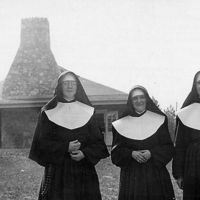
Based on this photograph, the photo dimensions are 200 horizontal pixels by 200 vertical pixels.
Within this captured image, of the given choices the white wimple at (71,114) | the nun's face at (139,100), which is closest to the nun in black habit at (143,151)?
the nun's face at (139,100)

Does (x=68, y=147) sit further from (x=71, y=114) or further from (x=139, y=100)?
(x=139, y=100)

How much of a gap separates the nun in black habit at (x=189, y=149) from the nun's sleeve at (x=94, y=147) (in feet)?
2.70

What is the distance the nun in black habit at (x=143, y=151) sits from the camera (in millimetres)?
3666

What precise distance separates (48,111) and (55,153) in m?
0.49

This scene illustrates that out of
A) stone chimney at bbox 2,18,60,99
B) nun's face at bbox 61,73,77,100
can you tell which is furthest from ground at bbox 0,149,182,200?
stone chimney at bbox 2,18,60,99

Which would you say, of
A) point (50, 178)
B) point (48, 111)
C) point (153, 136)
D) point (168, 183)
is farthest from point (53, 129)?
point (168, 183)

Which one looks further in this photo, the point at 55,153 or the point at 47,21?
the point at 47,21

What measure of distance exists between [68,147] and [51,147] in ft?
0.60

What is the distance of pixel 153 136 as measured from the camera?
3.76 metres

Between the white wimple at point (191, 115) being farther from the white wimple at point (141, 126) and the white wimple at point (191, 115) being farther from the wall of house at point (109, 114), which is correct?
the wall of house at point (109, 114)

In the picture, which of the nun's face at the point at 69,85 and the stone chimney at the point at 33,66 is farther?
the stone chimney at the point at 33,66

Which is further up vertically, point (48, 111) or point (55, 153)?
point (48, 111)

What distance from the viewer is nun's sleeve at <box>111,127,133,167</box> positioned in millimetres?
3717

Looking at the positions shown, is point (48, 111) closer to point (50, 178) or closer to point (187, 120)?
Result: point (50, 178)
